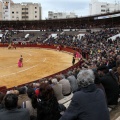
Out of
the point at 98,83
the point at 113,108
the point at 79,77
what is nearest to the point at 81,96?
the point at 79,77

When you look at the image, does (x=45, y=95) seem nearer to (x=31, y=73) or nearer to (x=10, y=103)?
(x=10, y=103)

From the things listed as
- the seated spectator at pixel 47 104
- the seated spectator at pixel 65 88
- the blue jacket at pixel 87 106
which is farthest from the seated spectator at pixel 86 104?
the seated spectator at pixel 65 88

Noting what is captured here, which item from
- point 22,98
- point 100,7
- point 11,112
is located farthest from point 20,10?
point 11,112

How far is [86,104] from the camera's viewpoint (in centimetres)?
332

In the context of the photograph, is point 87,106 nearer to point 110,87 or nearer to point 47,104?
point 47,104

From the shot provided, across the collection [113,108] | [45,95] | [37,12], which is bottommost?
[113,108]

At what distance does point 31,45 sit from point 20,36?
1327 cm

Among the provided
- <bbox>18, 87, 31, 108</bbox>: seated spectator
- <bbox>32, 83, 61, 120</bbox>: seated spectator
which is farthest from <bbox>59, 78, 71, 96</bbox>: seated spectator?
<bbox>32, 83, 61, 120</bbox>: seated spectator

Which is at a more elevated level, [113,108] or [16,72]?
[113,108]

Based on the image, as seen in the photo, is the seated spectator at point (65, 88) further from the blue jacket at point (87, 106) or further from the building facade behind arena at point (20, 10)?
the building facade behind arena at point (20, 10)

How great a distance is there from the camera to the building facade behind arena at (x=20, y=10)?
128m

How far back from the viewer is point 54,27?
69.6 m

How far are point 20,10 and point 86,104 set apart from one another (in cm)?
12934

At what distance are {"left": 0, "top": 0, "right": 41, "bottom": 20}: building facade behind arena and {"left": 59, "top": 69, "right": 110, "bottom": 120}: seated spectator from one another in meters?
127
